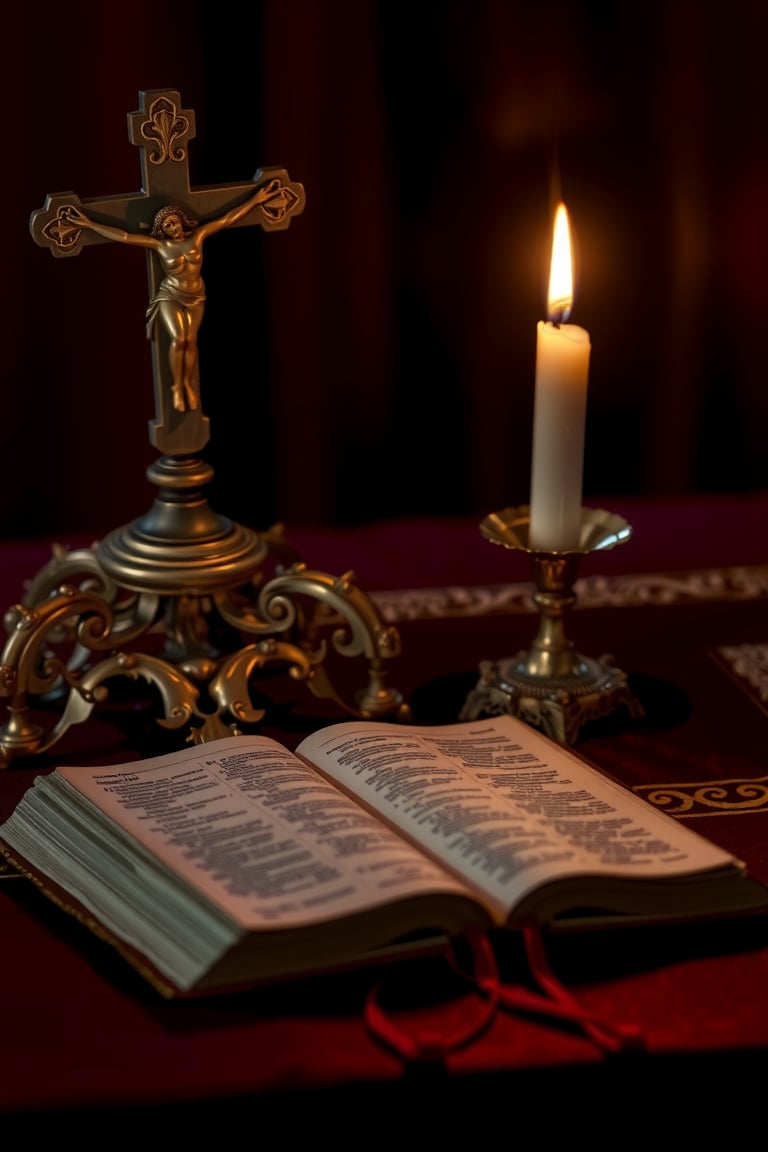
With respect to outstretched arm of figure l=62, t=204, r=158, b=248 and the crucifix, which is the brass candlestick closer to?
the crucifix

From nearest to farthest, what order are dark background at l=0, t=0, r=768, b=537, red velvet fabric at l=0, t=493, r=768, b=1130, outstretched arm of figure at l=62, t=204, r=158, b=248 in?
red velvet fabric at l=0, t=493, r=768, b=1130 < outstretched arm of figure at l=62, t=204, r=158, b=248 < dark background at l=0, t=0, r=768, b=537

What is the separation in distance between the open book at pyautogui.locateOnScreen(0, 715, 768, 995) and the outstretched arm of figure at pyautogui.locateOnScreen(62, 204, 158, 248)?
350 mm

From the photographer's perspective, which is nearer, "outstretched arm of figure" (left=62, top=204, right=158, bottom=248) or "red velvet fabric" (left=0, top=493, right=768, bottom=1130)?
"red velvet fabric" (left=0, top=493, right=768, bottom=1130)

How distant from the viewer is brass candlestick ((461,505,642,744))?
3.81 feet

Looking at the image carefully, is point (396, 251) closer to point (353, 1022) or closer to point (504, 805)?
point (504, 805)

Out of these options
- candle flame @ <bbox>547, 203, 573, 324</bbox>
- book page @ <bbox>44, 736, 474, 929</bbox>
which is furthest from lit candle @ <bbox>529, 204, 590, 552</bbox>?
book page @ <bbox>44, 736, 474, 929</bbox>

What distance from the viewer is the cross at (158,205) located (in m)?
1.11

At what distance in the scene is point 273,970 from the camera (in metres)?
0.84

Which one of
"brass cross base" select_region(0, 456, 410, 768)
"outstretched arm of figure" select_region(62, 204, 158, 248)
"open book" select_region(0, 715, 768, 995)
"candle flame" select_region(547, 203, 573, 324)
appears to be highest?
"outstretched arm of figure" select_region(62, 204, 158, 248)

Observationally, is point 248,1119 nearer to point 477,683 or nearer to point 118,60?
point 477,683

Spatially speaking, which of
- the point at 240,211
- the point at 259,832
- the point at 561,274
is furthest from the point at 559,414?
the point at 259,832

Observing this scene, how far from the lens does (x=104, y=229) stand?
3.66 ft

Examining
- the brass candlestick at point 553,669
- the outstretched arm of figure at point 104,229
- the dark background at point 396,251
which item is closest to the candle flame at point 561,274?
the brass candlestick at point 553,669

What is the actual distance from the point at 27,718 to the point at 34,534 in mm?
891
